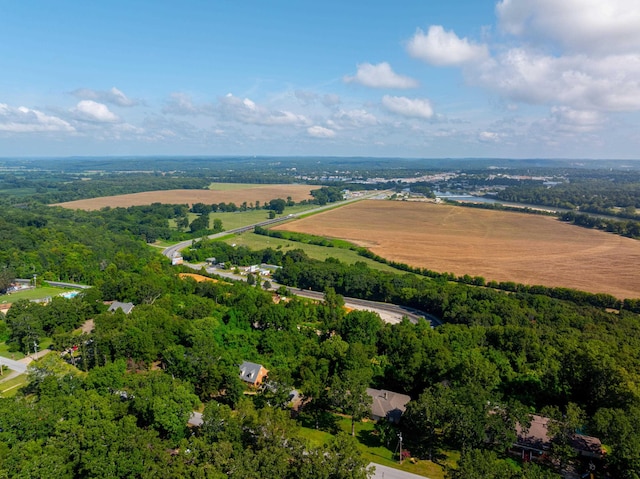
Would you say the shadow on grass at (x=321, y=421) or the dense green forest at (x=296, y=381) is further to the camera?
the shadow on grass at (x=321, y=421)

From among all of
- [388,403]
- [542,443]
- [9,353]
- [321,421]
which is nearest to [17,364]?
[9,353]

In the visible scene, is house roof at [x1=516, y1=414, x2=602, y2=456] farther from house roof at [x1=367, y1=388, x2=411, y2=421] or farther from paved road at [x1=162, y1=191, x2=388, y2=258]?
paved road at [x1=162, y1=191, x2=388, y2=258]

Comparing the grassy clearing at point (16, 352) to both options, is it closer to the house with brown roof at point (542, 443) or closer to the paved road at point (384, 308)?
the paved road at point (384, 308)

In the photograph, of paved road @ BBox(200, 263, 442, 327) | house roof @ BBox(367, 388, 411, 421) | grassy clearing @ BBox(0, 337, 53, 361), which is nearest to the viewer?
house roof @ BBox(367, 388, 411, 421)

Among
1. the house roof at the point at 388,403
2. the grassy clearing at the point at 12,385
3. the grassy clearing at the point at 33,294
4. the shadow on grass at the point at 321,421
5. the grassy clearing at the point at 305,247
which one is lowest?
the shadow on grass at the point at 321,421

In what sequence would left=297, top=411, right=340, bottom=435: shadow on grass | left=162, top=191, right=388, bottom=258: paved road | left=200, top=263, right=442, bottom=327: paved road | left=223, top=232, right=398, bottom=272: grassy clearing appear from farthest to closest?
left=162, top=191, right=388, bottom=258: paved road
left=223, top=232, right=398, bottom=272: grassy clearing
left=200, top=263, right=442, bottom=327: paved road
left=297, top=411, right=340, bottom=435: shadow on grass

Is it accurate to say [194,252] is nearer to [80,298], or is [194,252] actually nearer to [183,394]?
[80,298]

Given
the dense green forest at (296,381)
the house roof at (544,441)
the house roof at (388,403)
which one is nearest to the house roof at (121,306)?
the dense green forest at (296,381)

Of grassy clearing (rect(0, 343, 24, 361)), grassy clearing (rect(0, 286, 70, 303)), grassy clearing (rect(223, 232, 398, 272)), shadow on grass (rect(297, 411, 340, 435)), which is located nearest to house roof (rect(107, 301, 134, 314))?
grassy clearing (rect(0, 343, 24, 361))
